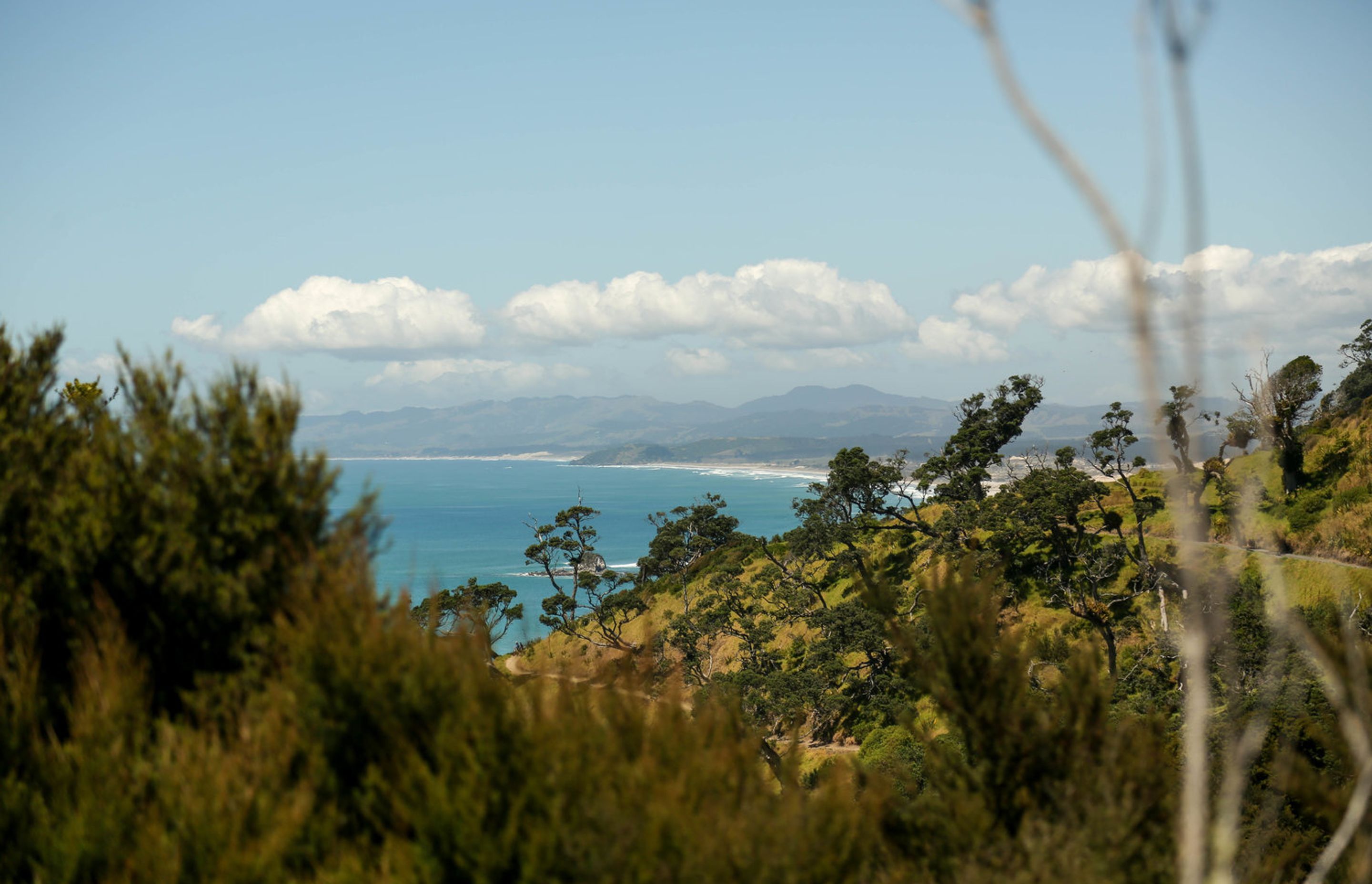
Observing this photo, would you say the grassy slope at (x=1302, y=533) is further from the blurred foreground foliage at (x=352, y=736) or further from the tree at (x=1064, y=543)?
the blurred foreground foliage at (x=352, y=736)

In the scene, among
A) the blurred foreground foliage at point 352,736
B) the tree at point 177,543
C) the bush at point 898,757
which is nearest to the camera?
the blurred foreground foliage at point 352,736

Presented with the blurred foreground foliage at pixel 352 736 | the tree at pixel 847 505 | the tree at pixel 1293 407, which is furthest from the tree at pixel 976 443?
the blurred foreground foliage at pixel 352 736

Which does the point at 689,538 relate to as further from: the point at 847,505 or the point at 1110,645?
the point at 1110,645

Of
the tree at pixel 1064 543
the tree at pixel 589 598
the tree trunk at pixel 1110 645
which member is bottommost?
the tree at pixel 589 598

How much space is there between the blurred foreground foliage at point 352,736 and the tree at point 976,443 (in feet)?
108

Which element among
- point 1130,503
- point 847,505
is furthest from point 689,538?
point 1130,503

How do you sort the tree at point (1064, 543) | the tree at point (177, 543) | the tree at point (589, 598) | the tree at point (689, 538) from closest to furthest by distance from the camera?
the tree at point (177, 543), the tree at point (1064, 543), the tree at point (589, 598), the tree at point (689, 538)

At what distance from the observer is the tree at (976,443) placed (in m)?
42.2

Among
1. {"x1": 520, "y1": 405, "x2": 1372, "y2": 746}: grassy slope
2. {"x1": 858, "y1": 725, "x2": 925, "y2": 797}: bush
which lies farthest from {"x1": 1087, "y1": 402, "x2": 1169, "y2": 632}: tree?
{"x1": 858, "y1": 725, "x2": 925, "y2": 797}: bush

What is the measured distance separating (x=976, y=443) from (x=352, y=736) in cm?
4113

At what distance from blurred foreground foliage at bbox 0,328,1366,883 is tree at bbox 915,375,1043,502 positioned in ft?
108

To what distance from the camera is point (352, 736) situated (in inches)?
276

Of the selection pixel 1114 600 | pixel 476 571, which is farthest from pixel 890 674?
pixel 476 571

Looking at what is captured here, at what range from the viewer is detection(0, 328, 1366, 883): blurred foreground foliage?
6.07m
